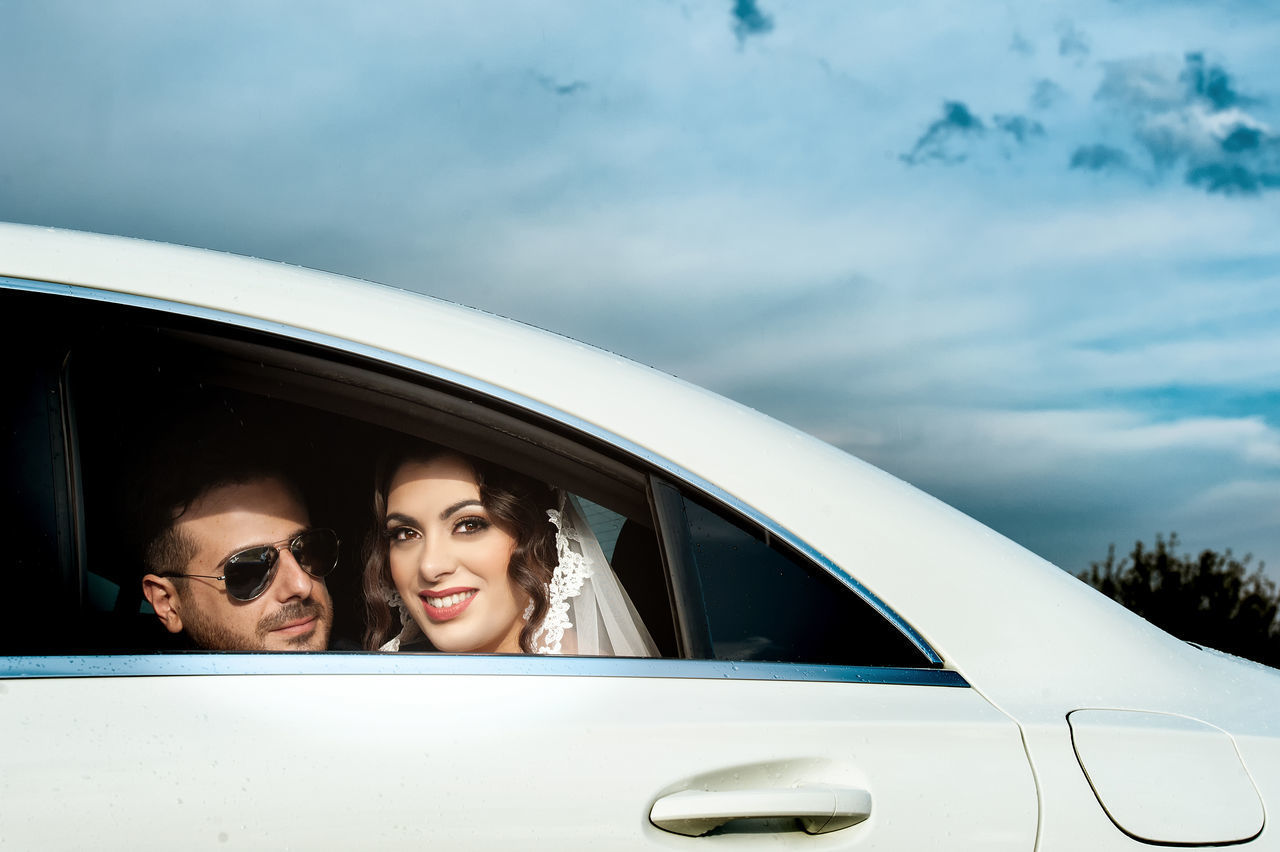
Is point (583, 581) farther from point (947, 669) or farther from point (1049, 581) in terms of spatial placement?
point (1049, 581)

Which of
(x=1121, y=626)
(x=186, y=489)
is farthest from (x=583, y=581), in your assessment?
(x=1121, y=626)

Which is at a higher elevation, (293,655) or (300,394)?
(300,394)

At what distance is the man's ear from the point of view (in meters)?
1.27

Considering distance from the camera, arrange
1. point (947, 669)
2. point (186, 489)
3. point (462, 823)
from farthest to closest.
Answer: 1. point (186, 489)
2. point (947, 669)
3. point (462, 823)

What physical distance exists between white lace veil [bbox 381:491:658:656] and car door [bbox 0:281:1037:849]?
56mm

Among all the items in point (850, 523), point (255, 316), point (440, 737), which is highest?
point (255, 316)

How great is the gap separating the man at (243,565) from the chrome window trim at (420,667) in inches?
6.2

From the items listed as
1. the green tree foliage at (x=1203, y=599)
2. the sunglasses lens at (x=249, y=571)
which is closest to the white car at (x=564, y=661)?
the sunglasses lens at (x=249, y=571)

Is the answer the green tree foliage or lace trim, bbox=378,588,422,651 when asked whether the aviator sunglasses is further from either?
the green tree foliage

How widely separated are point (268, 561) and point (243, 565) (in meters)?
0.04

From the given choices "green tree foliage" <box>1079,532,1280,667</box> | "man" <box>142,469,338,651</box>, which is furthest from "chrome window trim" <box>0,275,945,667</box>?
"green tree foliage" <box>1079,532,1280,667</box>

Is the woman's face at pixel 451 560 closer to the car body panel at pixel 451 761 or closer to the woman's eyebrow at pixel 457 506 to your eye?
the woman's eyebrow at pixel 457 506

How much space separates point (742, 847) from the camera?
1.12 metres

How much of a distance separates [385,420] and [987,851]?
92cm
